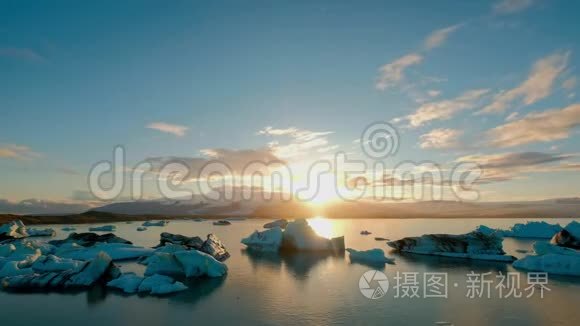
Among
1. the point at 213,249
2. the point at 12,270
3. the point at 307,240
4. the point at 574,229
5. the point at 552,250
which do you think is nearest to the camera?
the point at 12,270

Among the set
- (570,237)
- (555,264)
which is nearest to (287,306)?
(555,264)

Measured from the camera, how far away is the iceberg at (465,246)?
95.5 feet

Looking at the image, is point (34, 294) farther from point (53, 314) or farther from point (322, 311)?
point (322, 311)

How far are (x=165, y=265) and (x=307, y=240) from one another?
55.0 feet

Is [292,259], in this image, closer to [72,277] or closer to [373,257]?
[373,257]

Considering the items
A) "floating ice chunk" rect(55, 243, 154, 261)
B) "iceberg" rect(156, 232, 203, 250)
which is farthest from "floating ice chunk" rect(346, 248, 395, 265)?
"floating ice chunk" rect(55, 243, 154, 261)

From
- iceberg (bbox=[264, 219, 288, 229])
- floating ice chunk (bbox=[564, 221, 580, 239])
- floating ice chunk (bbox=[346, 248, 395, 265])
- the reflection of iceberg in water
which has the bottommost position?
iceberg (bbox=[264, 219, 288, 229])

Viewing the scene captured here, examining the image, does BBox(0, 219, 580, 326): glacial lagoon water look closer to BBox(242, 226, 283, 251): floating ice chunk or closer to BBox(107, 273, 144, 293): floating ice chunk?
BBox(107, 273, 144, 293): floating ice chunk

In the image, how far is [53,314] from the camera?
13.7 metres

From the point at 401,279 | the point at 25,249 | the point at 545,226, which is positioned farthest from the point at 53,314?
the point at 545,226

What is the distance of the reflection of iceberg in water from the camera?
24938mm

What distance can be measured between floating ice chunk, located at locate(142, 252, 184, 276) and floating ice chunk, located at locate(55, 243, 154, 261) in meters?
6.98

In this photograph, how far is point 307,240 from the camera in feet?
115

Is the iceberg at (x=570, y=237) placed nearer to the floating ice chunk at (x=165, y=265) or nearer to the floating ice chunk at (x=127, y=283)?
the floating ice chunk at (x=165, y=265)
